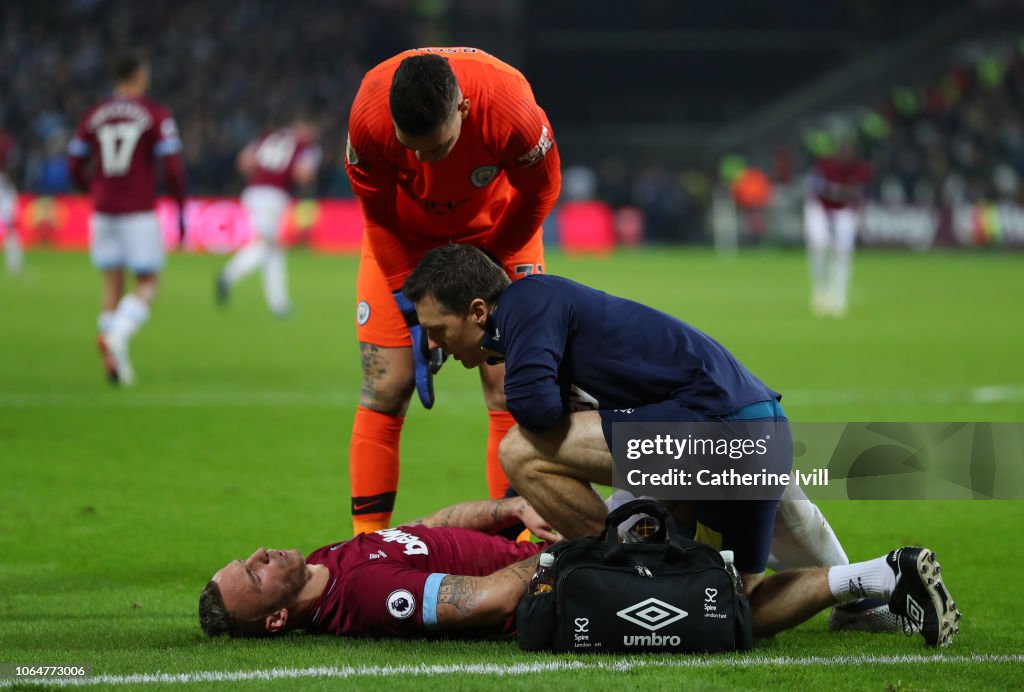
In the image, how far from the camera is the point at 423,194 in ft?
18.1

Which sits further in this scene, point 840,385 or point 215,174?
point 215,174

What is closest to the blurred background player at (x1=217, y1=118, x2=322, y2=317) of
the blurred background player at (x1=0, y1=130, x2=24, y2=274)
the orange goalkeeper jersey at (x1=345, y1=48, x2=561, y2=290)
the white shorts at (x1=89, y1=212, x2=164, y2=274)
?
the blurred background player at (x1=0, y1=130, x2=24, y2=274)

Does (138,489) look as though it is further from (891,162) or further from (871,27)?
(871,27)

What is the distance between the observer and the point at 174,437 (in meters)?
8.92

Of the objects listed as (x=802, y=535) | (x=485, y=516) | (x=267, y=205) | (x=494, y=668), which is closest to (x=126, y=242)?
(x=267, y=205)

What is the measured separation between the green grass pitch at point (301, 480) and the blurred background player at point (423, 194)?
2.41 ft

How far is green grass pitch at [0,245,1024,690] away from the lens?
4.23 meters

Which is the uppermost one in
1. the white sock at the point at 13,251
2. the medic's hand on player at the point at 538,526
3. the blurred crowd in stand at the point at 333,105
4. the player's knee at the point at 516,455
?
the blurred crowd in stand at the point at 333,105

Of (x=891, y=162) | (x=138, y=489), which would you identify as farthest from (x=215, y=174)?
(x=138, y=489)

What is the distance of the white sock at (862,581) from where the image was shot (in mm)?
4410

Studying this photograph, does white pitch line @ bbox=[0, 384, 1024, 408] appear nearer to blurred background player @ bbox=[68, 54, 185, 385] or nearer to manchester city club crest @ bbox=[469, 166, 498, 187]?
blurred background player @ bbox=[68, 54, 185, 385]

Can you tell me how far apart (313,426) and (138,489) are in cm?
227

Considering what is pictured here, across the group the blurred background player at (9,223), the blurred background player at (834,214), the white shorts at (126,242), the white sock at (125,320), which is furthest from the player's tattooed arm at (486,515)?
the blurred background player at (9,223)

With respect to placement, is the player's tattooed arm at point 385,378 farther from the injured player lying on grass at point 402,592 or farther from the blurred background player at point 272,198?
the blurred background player at point 272,198
